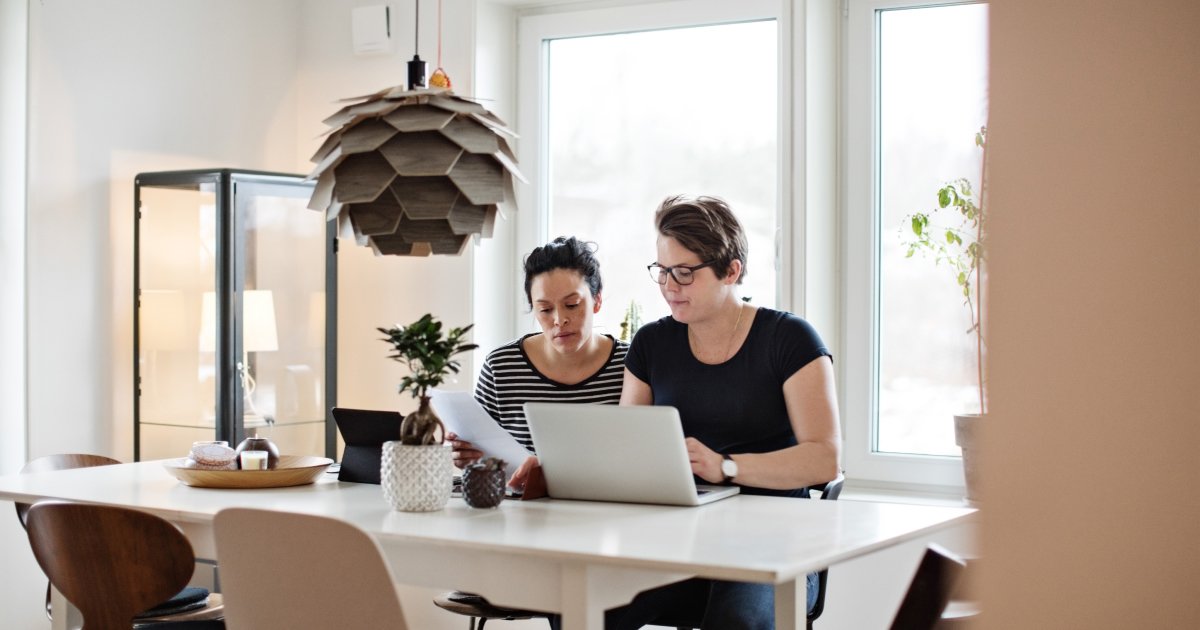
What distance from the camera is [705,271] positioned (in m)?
2.73

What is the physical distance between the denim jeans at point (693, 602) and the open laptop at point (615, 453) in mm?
188

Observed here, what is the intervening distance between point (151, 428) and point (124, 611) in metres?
1.66

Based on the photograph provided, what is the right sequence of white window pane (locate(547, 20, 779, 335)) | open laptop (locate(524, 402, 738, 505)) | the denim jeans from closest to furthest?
open laptop (locate(524, 402, 738, 505))
the denim jeans
white window pane (locate(547, 20, 779, 335))

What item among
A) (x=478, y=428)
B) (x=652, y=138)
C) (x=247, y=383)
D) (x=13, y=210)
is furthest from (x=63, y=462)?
(x=652, y=138)

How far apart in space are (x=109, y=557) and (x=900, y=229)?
2.38m

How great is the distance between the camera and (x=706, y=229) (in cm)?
275

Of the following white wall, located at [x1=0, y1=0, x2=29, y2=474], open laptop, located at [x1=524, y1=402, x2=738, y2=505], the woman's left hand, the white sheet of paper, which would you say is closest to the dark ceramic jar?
open laptop, located at [x1=524, y1=402, x2=738, y2=505]

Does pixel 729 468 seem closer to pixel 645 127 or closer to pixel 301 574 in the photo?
pixel 301 574

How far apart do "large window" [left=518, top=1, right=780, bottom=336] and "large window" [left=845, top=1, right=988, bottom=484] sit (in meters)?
0.27

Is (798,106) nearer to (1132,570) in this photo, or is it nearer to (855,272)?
(855,272)

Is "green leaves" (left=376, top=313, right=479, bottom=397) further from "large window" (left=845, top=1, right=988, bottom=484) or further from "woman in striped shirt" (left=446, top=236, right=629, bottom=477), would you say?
"large window" (left=845, top=1, right=988, bottom=484)

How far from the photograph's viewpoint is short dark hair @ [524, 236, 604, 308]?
119 inches

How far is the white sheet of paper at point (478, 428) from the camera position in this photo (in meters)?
2.54

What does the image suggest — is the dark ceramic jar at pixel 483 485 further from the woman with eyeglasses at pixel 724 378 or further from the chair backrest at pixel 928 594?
the chair backrest at pixel 928 594
